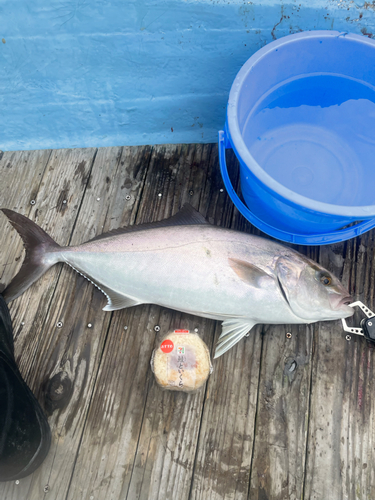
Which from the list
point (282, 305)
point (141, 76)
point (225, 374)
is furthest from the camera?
point (141, 76)

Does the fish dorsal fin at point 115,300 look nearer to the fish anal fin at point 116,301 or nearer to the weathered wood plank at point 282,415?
the fish anal fin at point 116,301

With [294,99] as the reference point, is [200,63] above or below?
above

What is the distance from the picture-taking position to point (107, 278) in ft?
5.39

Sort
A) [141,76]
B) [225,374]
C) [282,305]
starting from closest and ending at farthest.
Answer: [282,305], [225,374], [141,76]

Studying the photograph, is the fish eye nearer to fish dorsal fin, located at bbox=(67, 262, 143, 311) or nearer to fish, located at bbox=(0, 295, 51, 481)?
fish dorsal fin, located at bbox=(67, 262, 143, 311)

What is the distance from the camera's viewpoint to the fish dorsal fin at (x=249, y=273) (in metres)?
1.51

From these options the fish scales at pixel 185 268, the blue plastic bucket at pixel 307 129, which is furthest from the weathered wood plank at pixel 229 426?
the blue plastic bucket at pixel 307 129

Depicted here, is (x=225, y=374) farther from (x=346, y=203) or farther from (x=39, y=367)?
(x=346, y=203)

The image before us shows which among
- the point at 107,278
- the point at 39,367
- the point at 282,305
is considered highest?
the point at 107,278

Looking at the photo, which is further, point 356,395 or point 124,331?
point 124,331

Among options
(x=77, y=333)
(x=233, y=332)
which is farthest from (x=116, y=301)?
(x=233, y=332)

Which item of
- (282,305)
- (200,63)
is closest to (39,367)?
(282,305)

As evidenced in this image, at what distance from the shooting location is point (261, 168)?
1354mm

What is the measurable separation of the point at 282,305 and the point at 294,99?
1.15 meters
